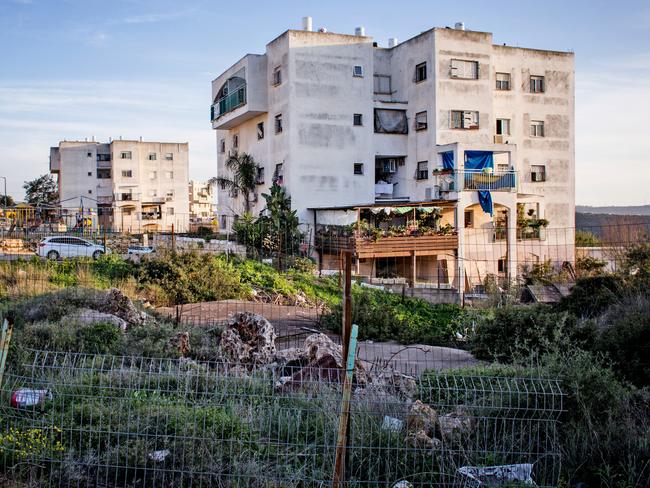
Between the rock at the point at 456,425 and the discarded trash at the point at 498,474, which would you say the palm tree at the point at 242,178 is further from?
the discarded trash at the point at 498,474

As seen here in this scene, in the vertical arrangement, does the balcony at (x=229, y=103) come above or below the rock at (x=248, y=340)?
above

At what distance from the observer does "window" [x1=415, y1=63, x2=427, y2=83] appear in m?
39.7

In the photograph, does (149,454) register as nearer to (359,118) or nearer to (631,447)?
(631,447)

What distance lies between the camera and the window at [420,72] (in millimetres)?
39744

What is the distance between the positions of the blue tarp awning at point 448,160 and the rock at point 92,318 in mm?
27228

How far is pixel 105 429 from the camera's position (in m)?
6.71

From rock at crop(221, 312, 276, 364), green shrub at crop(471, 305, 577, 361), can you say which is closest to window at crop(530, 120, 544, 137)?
green shrub at crop(471, 305, 577, 361)

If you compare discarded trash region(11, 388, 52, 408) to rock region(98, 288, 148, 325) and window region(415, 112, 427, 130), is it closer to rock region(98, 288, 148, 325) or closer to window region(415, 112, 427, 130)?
rock region(98, 288, 148, 325)

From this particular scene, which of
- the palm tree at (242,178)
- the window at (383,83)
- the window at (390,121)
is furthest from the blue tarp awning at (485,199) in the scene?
the palm tree at (242,178)

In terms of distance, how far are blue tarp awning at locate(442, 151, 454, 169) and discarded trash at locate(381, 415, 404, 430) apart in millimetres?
32263

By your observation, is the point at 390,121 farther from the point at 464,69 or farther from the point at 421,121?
the point at 464,69

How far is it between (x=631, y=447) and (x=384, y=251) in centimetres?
2659

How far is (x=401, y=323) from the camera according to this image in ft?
57.6

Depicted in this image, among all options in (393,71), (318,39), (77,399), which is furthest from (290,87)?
(77,399)
